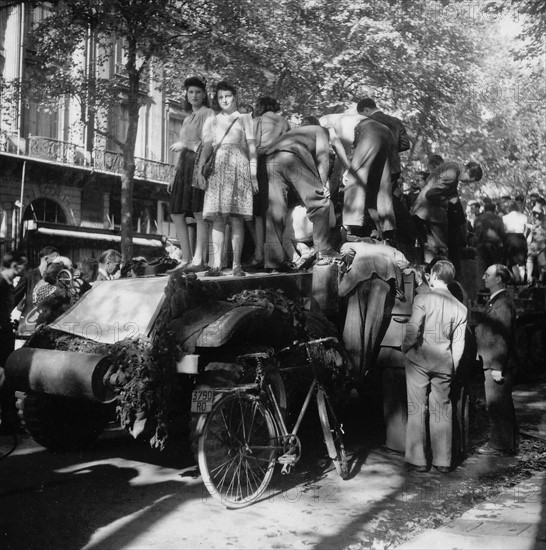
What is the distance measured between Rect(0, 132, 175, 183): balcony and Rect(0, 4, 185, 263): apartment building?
0.11 ft

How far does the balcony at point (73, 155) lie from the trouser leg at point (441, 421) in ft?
75.1

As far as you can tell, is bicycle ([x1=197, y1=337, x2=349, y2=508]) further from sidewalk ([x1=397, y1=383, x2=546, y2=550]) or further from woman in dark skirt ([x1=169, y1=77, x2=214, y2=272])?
woman in dark skirt ([x1=169, y1=77, x2=214, y2=272])

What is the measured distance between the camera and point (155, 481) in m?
6.66

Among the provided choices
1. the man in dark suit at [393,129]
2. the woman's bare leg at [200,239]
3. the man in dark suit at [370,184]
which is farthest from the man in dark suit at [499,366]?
the woman's bare leg at [200,239]

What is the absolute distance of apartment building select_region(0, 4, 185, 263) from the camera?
27.5m

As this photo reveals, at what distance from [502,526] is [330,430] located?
158cm

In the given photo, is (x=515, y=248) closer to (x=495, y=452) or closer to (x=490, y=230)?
(x=490, y=230)

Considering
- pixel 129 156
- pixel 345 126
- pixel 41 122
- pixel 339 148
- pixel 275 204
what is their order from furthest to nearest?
pixel 41 122
pixel 129 156
pixel 345 126
pixel 339 148
pixel 275 204

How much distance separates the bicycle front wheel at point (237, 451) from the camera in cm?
587

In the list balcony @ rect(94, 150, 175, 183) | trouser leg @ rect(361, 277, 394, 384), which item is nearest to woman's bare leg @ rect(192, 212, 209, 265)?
trouser leg @ rect(361, 277, 394, 384)

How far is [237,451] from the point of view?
238 inches

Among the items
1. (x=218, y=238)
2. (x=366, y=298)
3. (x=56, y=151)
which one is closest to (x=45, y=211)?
(x=56, y=151)

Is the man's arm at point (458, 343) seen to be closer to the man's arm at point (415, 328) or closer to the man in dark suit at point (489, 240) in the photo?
the man's arm at point (415, 328)

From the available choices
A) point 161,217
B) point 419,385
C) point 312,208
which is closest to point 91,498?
point 419,385
